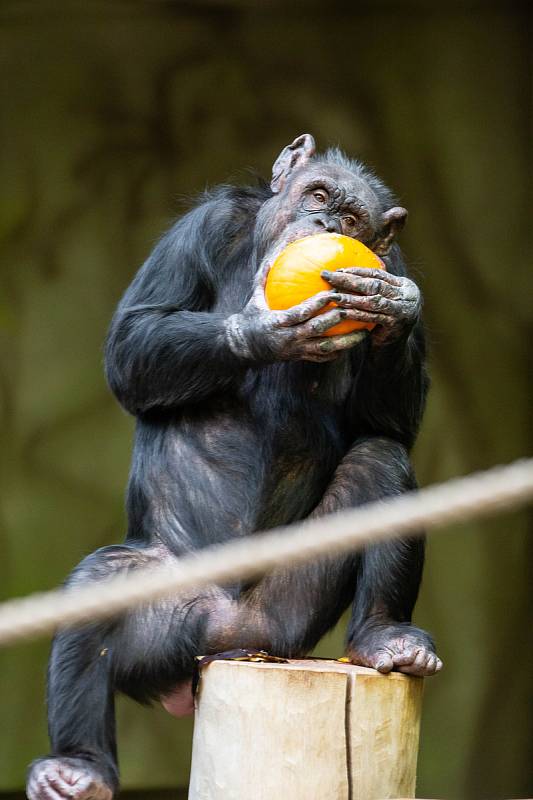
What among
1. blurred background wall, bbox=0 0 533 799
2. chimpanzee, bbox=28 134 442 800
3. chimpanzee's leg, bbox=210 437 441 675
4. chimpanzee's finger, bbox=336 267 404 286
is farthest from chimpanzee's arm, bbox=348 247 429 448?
blurred background wall, bbox=0 0 533 799

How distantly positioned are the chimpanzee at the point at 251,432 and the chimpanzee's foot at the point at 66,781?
4 cm

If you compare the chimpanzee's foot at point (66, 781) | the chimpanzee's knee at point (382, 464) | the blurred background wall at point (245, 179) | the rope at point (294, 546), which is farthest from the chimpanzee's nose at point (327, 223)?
the blurred background wall at point (245, 179)

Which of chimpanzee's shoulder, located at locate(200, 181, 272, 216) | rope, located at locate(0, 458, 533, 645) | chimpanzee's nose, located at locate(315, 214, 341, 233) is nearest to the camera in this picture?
rope, located at locate(0, 458, 533, 645)

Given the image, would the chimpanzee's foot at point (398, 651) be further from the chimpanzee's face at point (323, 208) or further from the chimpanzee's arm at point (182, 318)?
the chimpanzee's face at point (323, 208)

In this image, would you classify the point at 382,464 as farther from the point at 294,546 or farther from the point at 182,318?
the point at 294,546

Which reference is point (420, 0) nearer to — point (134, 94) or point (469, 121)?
point (469, 121)

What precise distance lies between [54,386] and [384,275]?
380 cm

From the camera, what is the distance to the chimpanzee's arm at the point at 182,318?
3.91 metres

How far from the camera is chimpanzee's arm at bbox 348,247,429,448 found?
402 cm

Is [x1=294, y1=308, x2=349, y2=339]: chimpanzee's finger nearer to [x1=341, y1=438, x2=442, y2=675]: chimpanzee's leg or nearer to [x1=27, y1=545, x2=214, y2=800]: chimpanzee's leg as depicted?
[x1=341, y1=438, x2=442, y2=675]: chimpanzee's leg

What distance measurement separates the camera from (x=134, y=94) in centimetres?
720

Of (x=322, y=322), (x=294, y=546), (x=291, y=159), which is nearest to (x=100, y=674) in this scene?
(x=322, y=322)

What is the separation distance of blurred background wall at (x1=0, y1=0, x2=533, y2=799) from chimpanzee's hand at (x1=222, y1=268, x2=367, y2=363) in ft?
11.5

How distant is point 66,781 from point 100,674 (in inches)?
12.8
